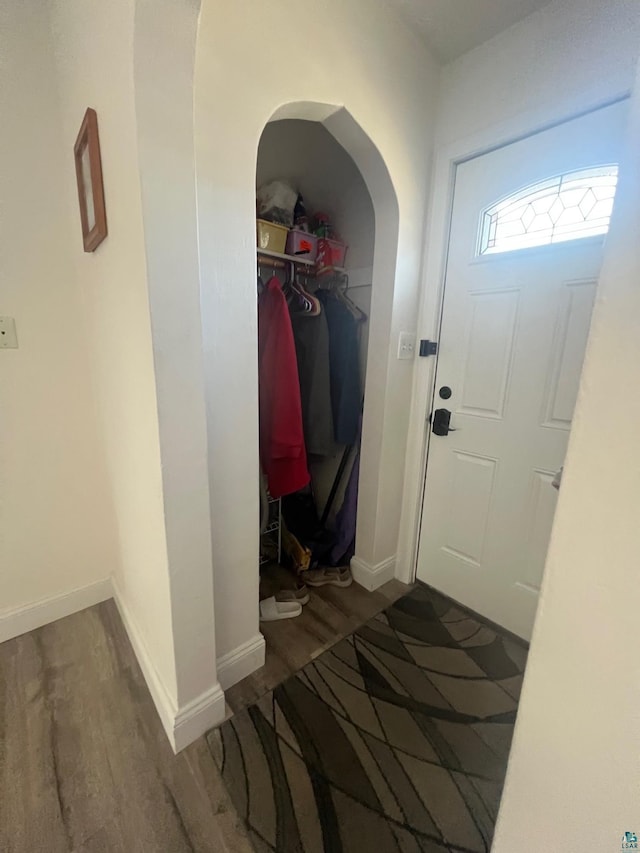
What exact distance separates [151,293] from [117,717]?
138 cm

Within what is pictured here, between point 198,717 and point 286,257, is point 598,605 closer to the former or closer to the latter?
point 198,717

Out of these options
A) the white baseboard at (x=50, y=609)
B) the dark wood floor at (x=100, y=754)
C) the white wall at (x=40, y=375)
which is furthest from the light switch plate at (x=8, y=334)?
the dark wood floor at (x=100, y=754)

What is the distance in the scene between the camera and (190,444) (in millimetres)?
905

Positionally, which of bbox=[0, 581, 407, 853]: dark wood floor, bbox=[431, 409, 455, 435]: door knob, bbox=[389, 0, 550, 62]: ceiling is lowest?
bbox=[0, 581, 407, 853]: dark wood floor

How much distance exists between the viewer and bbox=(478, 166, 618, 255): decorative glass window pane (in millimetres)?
1164

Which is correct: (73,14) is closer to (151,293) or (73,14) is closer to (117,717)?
(151,293)

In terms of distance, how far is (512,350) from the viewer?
1.41 m

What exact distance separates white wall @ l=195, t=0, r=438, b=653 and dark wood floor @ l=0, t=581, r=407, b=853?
319mm

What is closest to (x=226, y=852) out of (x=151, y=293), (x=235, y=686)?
(x=235, y=686)

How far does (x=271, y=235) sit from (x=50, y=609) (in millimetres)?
1959

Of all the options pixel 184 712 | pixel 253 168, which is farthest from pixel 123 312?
pixel 184 712

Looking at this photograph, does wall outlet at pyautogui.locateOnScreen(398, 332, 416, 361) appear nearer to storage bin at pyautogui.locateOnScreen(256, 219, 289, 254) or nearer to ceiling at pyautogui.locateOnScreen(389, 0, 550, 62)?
storage bin at pyautogui.locateOnScreen(256, 219, 289, 254)

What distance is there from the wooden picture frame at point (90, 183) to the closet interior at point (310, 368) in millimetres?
573

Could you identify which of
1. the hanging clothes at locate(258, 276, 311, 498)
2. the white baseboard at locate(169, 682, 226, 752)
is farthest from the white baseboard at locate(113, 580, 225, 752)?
the hanging clothes at locate(258, 276, 311, 498)
